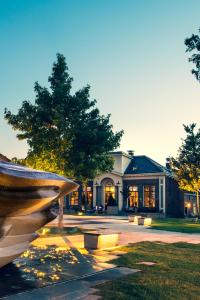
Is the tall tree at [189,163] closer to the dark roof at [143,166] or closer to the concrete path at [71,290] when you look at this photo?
the dark roof at [143,166]

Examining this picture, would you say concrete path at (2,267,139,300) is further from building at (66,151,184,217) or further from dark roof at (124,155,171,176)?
dark roof at (124,155,171,176)

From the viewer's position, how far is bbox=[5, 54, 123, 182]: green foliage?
1880 centimetres

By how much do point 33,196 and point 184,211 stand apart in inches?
1914

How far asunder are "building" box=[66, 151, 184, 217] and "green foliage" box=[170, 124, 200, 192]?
11250 millimetres

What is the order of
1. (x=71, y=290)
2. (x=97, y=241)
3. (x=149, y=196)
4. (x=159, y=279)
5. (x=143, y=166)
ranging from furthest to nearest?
(x=143, y=166)
(x=149, y=196)
(x=97, y=241)
(x=159, y=279)
(x=71, y=290)

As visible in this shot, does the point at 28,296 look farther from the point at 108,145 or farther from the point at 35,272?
the point at 108,145

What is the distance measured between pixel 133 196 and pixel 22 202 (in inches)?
1741

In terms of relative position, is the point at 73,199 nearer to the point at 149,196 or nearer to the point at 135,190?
the point at 135,190

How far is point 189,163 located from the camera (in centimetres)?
3509

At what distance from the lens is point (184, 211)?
2083 inches

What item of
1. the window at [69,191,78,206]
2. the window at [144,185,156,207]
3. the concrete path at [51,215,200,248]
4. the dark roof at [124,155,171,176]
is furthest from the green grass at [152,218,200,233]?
the window at [69,191,78,206]

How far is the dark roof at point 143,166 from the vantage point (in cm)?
4906

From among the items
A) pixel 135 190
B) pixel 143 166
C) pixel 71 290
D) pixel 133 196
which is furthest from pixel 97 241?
pixel 143 166

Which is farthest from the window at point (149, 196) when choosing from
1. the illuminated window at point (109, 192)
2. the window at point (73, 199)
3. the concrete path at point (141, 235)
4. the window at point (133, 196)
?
the concrete path at point (141, 235)
